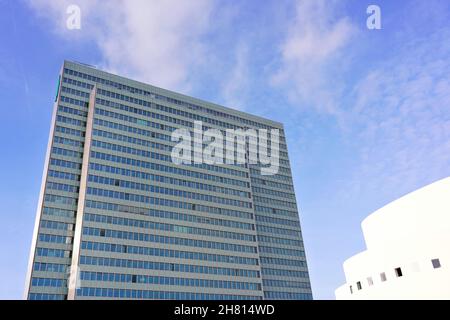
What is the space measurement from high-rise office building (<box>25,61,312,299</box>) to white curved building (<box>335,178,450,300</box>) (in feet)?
195

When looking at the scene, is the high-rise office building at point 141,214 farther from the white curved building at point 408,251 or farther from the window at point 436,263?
the window at point 436,263

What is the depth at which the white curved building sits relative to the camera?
40531 millimetres

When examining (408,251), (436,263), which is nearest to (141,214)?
(408,251)

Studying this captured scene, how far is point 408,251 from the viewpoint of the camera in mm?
43969

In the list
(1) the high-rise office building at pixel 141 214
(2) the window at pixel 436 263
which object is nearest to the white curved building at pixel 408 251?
(2) the window at pixel 436 263

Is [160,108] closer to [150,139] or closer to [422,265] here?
[150,139]

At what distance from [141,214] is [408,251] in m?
76.5

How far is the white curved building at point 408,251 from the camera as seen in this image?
40531mm

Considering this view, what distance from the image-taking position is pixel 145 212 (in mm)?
106875

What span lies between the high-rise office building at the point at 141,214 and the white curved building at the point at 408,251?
59.5 m

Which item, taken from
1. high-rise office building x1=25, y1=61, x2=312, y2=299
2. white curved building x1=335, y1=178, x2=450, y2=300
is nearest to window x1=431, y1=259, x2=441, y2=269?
white curved building x1=335, y1=178, x2=450, y2=300

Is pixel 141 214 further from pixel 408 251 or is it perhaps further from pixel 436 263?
pixel 436 263
